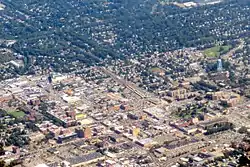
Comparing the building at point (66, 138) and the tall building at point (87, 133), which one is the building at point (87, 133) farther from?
the building at point (66, 138)

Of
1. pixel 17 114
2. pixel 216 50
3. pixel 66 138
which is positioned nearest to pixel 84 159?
pixel 66 138

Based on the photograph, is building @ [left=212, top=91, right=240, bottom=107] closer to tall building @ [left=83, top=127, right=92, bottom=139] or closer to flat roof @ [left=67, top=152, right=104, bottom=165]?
tall building @ [left=83, top=127, right=92, bottom=139]

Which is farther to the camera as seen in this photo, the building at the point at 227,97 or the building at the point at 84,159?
the building at the point at 227,97

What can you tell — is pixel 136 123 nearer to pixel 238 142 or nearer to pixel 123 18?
pixel 238 142

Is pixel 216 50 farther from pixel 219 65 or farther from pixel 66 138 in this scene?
pixel 66 138

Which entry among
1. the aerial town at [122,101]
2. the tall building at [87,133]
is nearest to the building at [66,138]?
the aerial town at [122,101]

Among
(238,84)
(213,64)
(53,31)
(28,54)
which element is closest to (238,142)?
(238,84)
